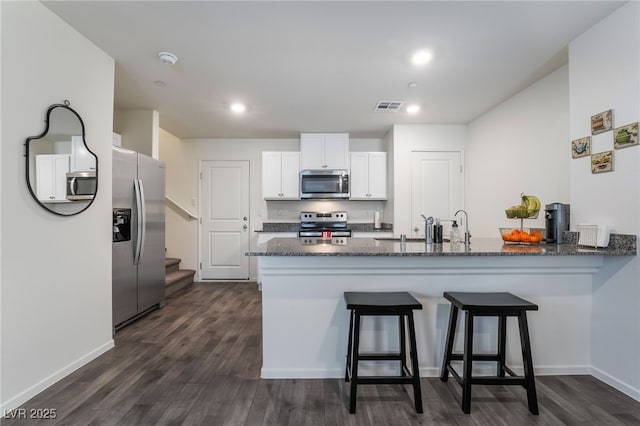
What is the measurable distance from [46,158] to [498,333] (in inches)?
125

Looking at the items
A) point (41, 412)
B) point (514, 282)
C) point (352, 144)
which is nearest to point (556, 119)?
point (514, 282)

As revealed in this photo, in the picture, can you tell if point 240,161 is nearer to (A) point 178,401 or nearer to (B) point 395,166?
(B) point 395,166

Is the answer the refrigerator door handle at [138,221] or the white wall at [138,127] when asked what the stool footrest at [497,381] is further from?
the white wall at [138,127]

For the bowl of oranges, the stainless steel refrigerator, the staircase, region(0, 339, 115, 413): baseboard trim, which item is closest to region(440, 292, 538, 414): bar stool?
the bowl of oranges

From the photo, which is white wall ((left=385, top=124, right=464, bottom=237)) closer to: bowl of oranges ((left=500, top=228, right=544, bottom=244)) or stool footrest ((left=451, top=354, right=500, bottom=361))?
bowl of oranges ((left=500, top=228, right=544, bottom=244))

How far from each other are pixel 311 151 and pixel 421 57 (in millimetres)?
2457

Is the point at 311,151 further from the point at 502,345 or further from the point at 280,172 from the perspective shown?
the point at 502,345

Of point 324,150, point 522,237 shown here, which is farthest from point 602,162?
point 324,150

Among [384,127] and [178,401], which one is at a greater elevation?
[384,127]

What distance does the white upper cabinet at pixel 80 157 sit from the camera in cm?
214

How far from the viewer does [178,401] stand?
1819 mm

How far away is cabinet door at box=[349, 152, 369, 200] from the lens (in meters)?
4.74

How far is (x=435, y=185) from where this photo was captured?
4.41m

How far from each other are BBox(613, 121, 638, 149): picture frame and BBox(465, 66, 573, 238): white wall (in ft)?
2.50
